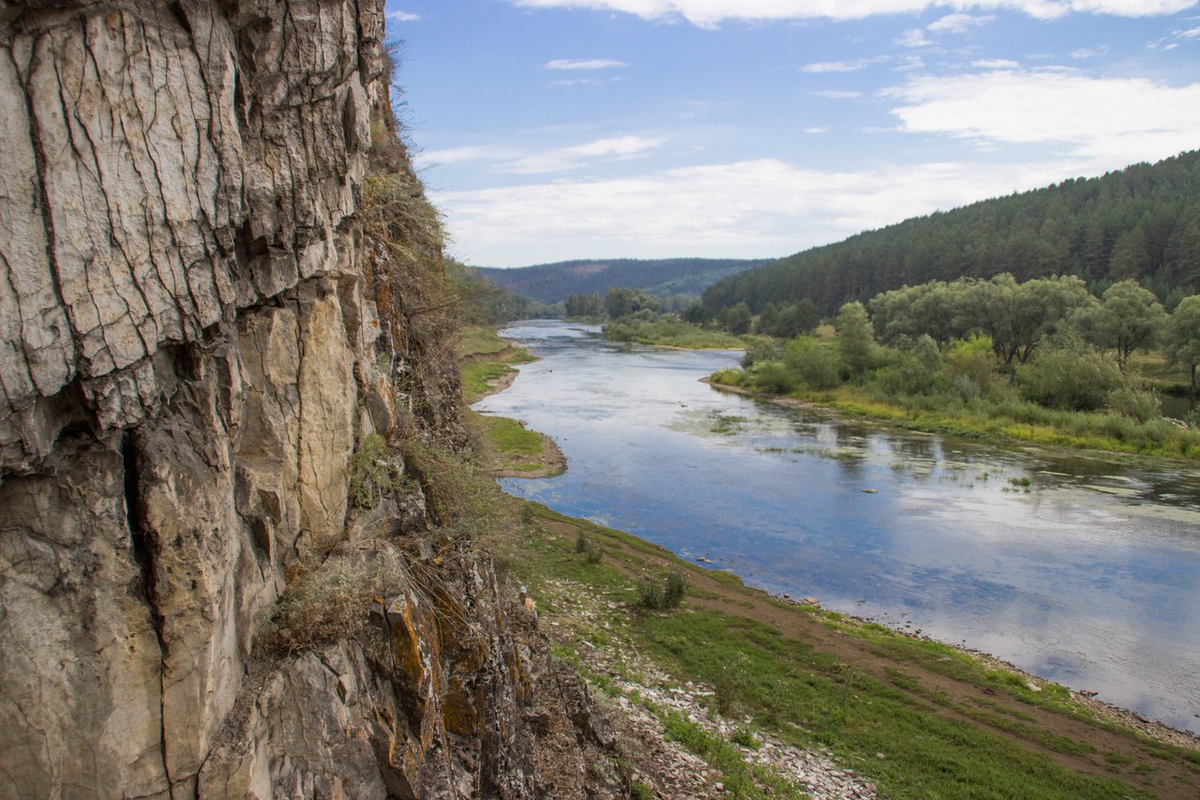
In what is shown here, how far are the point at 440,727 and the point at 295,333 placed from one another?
4106 mm

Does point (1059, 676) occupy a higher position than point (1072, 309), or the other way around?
point (1072, 309)

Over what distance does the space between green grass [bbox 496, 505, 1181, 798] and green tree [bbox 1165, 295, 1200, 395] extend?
5151 cm

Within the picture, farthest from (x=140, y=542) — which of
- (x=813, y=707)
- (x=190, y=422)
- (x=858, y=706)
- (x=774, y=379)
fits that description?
(x=774, y=379)

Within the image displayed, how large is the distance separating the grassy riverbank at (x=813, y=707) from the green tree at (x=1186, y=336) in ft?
168

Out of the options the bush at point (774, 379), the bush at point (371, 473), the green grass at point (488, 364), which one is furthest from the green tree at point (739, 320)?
the bush at point (371, 473)

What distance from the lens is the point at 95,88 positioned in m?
3.98

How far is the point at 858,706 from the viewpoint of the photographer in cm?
1641

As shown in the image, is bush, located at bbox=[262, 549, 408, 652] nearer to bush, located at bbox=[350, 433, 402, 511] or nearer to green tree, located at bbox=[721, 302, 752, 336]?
bush, located at bbox=[350, 433, 402, 511]

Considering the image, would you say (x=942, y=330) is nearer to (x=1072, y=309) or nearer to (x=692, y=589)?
(x=1072, y=309)

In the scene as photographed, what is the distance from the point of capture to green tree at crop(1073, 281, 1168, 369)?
199ft

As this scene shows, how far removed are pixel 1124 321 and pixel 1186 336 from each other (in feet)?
14.9

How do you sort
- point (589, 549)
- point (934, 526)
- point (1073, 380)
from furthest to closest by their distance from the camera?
1. point (1073, 380)
2. point (934, 526)
3. point (589, 549)

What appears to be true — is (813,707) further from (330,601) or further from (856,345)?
(856,345)

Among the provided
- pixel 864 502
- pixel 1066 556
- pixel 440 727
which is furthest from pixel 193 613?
pixel 864 502
